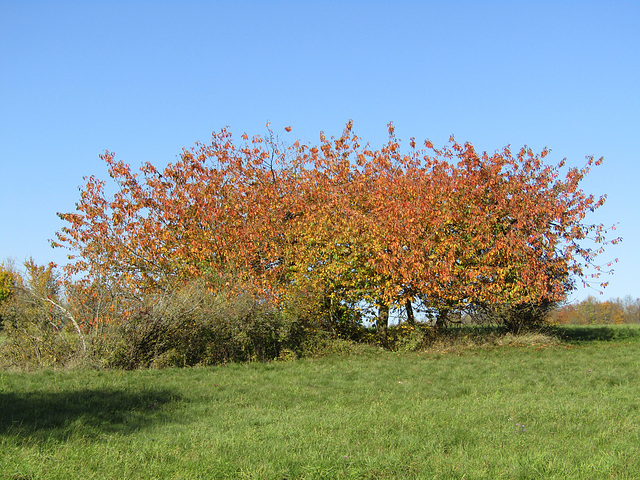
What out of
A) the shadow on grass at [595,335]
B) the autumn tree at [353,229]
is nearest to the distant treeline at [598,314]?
the shadow on grass at [595,335]

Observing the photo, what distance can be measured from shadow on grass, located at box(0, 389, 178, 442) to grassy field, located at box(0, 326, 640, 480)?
29mm

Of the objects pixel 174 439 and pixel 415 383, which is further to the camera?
pixel 415 383

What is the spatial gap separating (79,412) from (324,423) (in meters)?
3.65

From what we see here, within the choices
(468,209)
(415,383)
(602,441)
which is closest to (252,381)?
(415,383)

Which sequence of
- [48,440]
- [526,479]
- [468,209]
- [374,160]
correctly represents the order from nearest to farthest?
[526,479]
[48,440]
[468,209]
[374,160]

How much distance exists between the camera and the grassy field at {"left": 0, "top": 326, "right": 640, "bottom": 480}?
5.35m

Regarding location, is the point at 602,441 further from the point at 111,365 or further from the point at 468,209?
the point at 468,209

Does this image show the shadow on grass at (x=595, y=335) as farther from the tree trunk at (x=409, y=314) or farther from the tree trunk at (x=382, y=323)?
the tree trunk at (x=382, y=323)

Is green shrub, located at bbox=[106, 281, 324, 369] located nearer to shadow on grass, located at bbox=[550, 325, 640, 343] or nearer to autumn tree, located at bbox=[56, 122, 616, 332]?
autumn tree, located at bbox=[56, 122, 616, 332]

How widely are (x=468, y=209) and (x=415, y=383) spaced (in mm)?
9313

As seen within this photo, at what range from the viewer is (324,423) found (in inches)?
278

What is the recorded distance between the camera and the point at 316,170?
2042cm

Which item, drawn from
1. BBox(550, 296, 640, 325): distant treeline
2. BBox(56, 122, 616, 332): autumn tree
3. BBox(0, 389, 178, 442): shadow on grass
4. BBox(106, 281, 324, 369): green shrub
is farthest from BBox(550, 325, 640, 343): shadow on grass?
BBox(550, 296, 640, 325): distant treeline

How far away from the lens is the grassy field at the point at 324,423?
5352 millimetres
